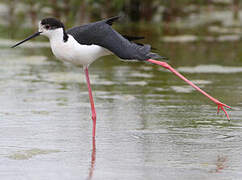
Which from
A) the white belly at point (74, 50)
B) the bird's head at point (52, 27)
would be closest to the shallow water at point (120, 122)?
the white belly at point (74, 50)

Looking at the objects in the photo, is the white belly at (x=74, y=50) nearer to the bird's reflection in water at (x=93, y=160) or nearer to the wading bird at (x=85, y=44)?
the wading bird at (x=85, y=44)

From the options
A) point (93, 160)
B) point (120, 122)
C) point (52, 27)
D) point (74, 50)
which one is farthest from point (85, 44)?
point (93, 160)

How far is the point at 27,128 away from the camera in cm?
584

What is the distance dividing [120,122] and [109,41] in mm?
930

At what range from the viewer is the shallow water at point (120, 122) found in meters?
4.54

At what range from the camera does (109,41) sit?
555 cm

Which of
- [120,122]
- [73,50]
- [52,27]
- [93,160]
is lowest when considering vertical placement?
[120,122]

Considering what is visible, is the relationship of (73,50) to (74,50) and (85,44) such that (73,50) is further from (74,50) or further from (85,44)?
(85,44)

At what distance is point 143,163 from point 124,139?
78 cm

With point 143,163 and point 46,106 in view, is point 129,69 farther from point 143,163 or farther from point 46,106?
point 143,163

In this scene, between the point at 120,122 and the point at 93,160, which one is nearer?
the point at 93,160

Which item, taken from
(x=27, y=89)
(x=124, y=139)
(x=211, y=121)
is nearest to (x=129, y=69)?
(x=27, y=89)

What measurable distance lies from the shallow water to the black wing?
27.9 inches

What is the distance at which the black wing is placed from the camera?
5.51 metres
